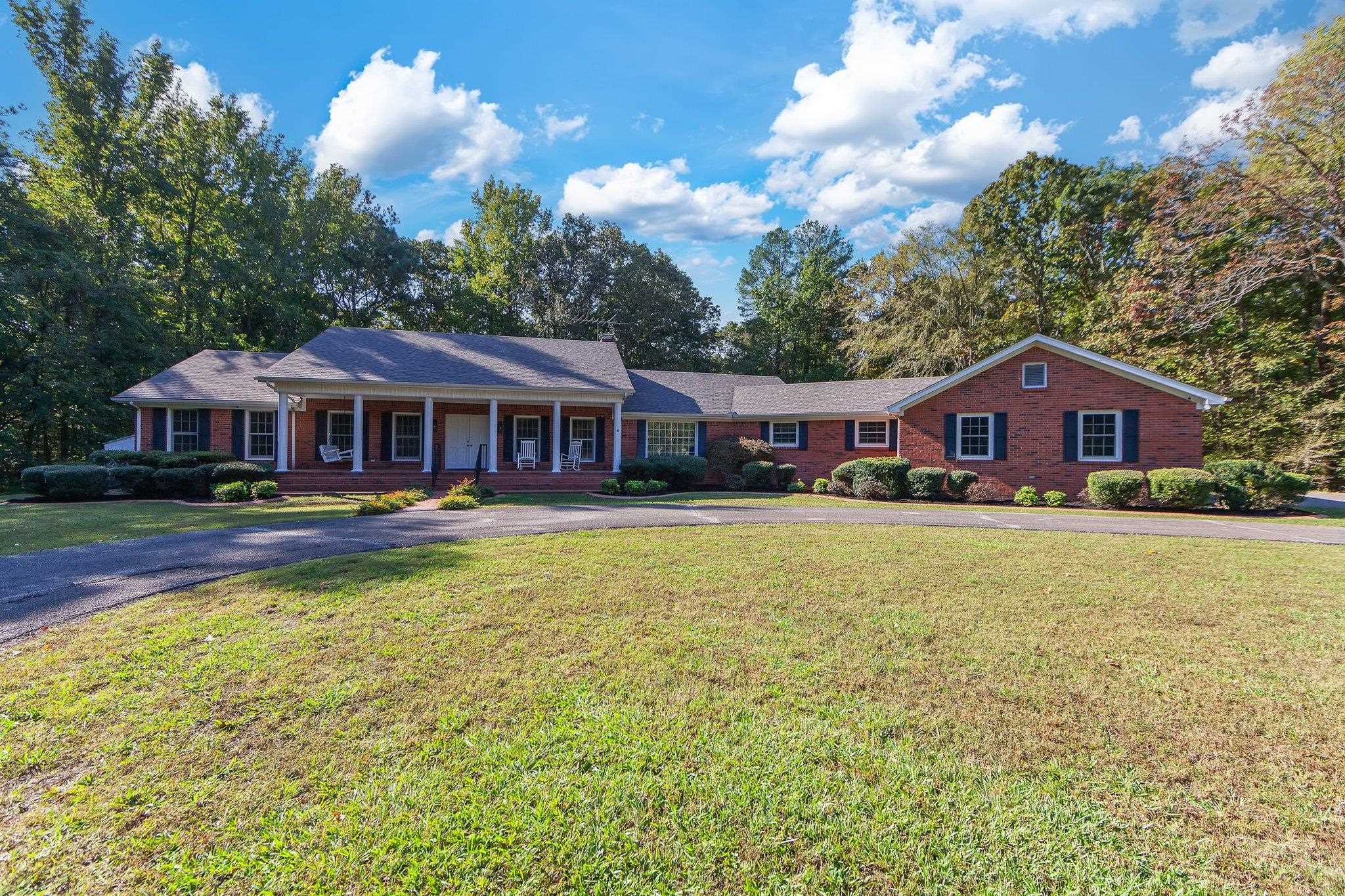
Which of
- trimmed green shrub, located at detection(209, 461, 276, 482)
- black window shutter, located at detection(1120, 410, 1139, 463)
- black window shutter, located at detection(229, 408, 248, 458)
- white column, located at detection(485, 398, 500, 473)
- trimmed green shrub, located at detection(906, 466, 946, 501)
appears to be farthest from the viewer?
black window shutter, located at detection(229, 408, 248, 458)

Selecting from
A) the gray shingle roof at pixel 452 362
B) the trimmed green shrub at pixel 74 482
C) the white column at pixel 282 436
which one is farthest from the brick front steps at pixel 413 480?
the trimmed green shrub at pixel 74 482

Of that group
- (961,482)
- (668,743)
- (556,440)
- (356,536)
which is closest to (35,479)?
(356,536)

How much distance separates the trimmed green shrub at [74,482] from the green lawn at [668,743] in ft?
43.6

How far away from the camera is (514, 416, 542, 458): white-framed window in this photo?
20.2m

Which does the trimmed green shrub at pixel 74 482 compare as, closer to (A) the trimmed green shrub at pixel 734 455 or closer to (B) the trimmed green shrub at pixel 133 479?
(B) the trimmed green shrub at pixel 133 479

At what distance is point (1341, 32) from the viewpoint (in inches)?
680

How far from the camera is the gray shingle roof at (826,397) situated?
65.2 ft

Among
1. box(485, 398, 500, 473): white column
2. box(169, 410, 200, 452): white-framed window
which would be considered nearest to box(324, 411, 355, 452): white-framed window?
box(169, 410, 200, 452): white-framed window

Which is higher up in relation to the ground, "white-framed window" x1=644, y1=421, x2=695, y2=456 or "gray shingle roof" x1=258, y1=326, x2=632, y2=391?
"gray shingle roof" x1=258, y1=326, x2=632, y2=391

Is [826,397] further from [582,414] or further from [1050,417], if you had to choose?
[582,414]

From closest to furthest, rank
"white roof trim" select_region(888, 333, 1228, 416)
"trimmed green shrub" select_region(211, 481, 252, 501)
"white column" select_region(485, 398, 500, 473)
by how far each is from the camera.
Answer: "trimmed green shrub" select_region(211, 481, 252, 501)
"white roof trim" select_region(888, 333, 1228, 416)
"white column" select_region(485, 398, 500, 473)

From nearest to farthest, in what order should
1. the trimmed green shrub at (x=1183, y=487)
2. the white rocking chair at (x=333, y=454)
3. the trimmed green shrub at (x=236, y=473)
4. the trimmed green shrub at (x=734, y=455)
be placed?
the trimmed green shrub at (x=1183, y=487), the trimmed green shrub at (x=236, y=473), the white rocking chair at (x=333, y=454), the trimmed green shrub at (x=734, y=455)

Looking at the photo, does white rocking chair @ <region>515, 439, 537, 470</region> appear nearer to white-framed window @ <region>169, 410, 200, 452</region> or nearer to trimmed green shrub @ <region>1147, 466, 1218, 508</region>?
white-framed window @ <region>169, 410, 200, 452</region>

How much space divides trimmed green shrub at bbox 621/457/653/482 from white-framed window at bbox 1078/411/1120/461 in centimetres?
→ 1286
